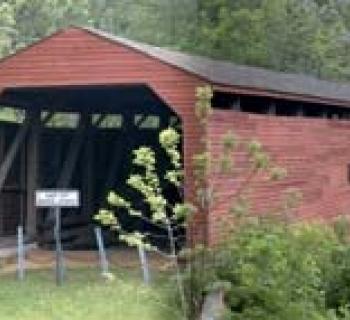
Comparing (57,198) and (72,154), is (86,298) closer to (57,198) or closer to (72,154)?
(57,198)

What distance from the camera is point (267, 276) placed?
10.9 meters

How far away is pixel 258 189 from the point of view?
1692cm

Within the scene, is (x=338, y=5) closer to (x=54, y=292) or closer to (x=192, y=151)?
(x=192, y=151)

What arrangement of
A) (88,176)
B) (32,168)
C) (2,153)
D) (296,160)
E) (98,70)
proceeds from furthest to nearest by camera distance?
(88,176), (32,168), (2,153), (296,160), (98,70)

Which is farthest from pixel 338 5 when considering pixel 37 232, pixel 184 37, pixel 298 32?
pixel 37 232

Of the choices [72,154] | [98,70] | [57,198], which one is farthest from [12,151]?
[57,198]

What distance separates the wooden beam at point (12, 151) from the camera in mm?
18094

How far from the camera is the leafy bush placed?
10.8 metres

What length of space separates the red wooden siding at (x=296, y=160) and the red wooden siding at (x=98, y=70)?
52 centimetres

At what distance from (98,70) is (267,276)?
6355 mm

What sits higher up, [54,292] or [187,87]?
[187,87]

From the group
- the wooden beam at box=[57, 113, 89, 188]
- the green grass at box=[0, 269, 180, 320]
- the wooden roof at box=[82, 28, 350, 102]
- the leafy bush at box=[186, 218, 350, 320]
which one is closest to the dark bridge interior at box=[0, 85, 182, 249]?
the wooden beam at box=[57, 113, 89, 188]

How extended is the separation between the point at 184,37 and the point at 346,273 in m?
25.0

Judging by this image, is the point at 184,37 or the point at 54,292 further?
the point at 184,37
